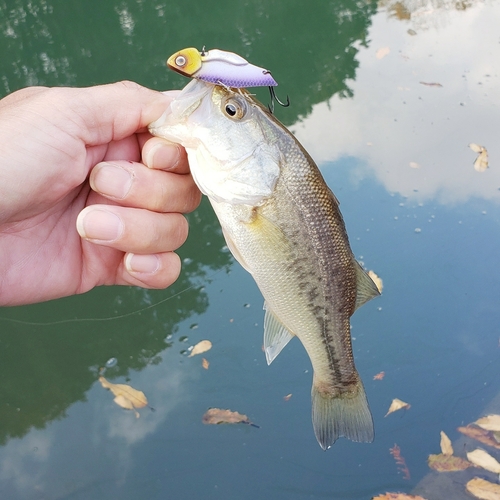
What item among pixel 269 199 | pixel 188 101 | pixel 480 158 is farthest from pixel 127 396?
pixel 480 158

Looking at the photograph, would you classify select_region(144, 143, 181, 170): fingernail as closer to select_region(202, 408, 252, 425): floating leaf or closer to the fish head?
the fish head

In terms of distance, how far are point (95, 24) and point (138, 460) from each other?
516 centimetres

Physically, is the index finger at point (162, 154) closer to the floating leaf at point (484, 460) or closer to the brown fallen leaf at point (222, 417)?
the brown fallen leaf at point (222, 417)

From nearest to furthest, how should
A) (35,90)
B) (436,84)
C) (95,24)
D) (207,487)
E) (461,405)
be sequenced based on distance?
1. (35,90)
2. (207,487)
3. (461,405)
4. (436,84)
5. (95,24)

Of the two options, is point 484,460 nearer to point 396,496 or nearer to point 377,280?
point 396,496

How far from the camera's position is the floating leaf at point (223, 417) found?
2.60m

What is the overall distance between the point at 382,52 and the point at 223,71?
428cm

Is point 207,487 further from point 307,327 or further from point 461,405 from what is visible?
point 461,405

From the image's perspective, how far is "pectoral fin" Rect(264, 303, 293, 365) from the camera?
1874 mm

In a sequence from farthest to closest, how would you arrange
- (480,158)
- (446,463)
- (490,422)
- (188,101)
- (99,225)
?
(480,158)
(490,422)
(446,463)
(99,225)
(188,101)

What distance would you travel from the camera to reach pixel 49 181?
1.67 metres

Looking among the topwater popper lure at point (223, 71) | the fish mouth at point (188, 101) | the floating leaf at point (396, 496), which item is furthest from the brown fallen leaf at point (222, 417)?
the topwater popper lure at point (223, 71)

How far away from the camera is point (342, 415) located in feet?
6.46

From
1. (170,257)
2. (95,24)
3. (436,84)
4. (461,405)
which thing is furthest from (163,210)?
(95,24)
